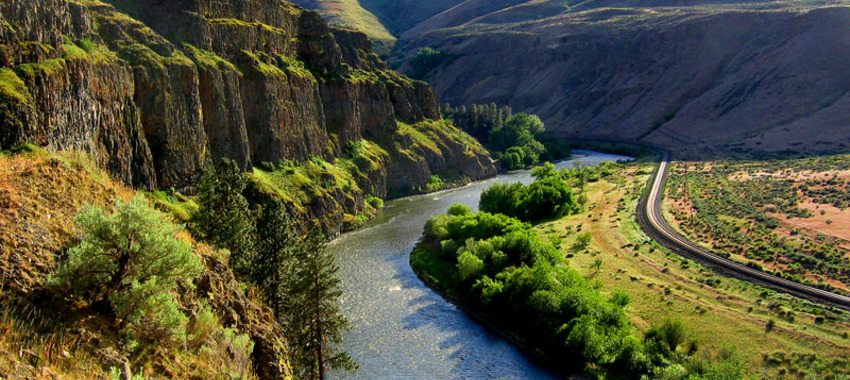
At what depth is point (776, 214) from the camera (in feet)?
279

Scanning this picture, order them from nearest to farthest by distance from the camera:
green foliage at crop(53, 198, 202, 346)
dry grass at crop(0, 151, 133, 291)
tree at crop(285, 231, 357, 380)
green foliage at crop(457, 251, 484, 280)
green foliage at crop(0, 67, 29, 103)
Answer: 1. dry grass at crop(0, 151, 133, 291)
2. green foliage at crop(53, 198, 202, 346)
3. green foliage at crop(0, 67, 29, 103)
4. tree at crop(285, 231, 357, 380)
5. green foliage at crop(457, 251, 484, 280)

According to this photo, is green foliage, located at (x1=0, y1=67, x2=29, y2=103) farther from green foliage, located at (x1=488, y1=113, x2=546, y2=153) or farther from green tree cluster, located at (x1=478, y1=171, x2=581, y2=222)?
green foliage, located at (x1=488, y1=113, x2=546, y2=153)

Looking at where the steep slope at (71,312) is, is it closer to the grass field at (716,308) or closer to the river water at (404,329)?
the river water at (404,329)

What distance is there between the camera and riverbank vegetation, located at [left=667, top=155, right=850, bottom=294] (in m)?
64.6

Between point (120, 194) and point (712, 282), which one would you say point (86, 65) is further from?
point (712, 282)

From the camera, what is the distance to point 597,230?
279 feet

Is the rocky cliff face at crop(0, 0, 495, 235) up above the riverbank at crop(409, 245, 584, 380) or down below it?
above

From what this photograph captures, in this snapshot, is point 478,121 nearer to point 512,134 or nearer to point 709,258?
point 512,134

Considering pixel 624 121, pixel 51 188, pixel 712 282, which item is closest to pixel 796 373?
pixel 712 282

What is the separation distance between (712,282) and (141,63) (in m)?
64.4

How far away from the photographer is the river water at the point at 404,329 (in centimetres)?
4759

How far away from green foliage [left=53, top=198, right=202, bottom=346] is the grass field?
42.9m

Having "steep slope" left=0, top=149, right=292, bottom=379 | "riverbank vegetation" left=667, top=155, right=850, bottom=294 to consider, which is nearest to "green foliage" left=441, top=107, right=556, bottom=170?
"riverbank vegetation" left=667, top=155, right=850, bottom=294

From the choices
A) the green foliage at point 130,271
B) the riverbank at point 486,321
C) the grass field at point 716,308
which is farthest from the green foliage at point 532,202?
the green foliage at point 130,271
